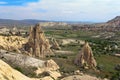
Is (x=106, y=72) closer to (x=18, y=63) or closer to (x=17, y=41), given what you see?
(x=18, y=63)

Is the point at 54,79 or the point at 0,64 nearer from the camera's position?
the point at 0,64

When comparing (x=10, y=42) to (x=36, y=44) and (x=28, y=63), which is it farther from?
(x=28, y=63)

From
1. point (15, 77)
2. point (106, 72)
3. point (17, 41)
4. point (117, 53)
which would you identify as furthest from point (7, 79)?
point (117, 53)

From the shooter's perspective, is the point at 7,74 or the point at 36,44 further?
the point at 36,44

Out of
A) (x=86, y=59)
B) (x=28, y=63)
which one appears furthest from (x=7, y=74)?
(x=86, y=59)

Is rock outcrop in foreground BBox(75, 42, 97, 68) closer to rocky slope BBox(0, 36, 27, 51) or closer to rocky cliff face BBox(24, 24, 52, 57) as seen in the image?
rocky cliff face BBox(24, 24, 52, 57)

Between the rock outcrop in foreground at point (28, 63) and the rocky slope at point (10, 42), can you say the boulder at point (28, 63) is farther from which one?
the rocky slope at point (10, 42)

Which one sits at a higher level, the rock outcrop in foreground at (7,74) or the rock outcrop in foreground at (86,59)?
the rock outcrop in foreground at (7,74)

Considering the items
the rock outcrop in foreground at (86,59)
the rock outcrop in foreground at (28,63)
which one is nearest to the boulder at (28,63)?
the rock outcrop in foreground at (28,63)

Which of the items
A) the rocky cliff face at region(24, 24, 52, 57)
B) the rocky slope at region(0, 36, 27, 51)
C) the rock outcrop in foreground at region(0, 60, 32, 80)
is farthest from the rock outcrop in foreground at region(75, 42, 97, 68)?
the rock outcrop in foreground at region(0, 60, 32, 80)
